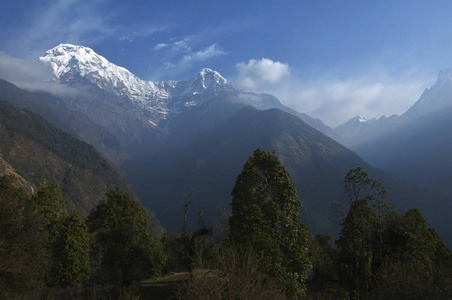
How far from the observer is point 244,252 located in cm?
2384

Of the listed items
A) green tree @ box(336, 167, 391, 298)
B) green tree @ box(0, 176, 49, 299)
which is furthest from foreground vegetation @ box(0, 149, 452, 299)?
green tree @ box(336, 167, 391, 298)

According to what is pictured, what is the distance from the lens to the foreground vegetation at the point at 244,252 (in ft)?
55.6

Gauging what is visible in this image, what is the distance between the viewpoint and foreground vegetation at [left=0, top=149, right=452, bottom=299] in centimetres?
1694

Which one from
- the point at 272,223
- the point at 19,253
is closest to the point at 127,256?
the point at 19,253

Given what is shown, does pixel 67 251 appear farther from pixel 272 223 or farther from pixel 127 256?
pixel 272 223

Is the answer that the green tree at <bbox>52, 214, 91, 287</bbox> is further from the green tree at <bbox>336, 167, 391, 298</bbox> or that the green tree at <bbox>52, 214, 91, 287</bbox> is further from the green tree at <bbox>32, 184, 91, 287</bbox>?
the green tree at <bbox>336, 167, 391, 298</bbox>

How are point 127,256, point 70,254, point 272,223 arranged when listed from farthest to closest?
point 70,254 → point 127,256 → point 272,223

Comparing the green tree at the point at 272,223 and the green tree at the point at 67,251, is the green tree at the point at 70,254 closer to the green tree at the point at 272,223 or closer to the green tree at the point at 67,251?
the green tree at the point at 67,251

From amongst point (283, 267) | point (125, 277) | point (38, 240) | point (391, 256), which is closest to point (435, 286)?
point (283, 267)

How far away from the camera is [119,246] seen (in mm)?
37594

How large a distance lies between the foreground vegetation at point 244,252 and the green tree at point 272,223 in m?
0.08

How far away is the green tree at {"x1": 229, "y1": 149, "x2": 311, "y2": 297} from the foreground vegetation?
0.26 feet

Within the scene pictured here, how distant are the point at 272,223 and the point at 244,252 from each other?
3.24m

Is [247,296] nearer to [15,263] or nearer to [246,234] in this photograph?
[246,234]
